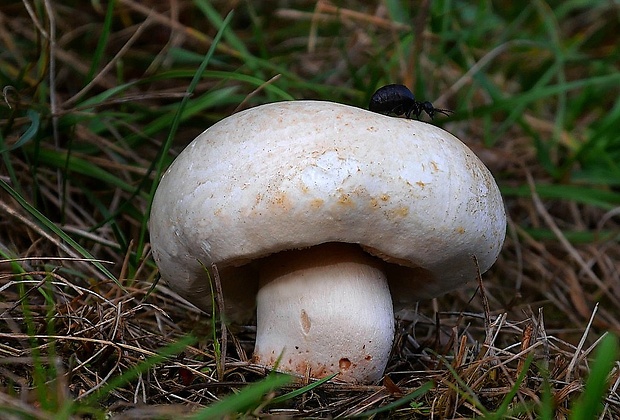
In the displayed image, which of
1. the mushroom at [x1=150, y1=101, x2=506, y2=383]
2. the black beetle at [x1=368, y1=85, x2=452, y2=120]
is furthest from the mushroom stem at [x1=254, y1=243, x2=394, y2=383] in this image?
the black beetle at [x1=368, y1=85, x2=452, y2=120]

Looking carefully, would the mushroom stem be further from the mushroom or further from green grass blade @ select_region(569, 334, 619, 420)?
green grass blade @ select_region(569, 334, 619, 420)

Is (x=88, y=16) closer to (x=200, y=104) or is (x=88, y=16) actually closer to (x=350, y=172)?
(x=200, y=104)

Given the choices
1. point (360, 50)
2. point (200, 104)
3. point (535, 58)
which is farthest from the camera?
point (535, 58)

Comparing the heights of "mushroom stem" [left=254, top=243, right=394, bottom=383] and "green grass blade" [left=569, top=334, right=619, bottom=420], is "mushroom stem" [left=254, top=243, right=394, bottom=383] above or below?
below

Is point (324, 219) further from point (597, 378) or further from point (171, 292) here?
point (171, 292)

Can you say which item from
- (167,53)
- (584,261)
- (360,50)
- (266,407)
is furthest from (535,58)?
(266,407)

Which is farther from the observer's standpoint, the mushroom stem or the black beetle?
the black beetle

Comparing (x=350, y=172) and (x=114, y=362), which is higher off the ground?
(x=350, y=172)
